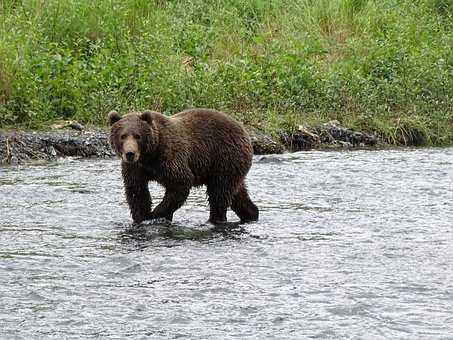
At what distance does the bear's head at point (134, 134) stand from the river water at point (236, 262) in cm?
67

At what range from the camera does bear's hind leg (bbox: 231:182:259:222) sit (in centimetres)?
948

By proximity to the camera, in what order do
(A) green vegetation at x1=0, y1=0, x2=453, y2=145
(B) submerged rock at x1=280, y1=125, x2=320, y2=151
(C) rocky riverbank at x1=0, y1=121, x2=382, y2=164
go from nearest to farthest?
1. (C) rocky riverbank at x1=0, y1=121, x2=382, y2=164
2. (A) green vegetation at x1=0, y1=0, x2=453, y2=145
3. (B) submerged rock at x1=280, y1=125, x2=320, y2=151

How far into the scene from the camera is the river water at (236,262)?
6.21 m

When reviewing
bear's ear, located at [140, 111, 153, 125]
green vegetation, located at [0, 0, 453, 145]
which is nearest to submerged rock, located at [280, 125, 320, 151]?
green vegetation, located at [0, 0, 453, 145]

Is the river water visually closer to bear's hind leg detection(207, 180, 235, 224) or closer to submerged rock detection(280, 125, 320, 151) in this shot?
bear's hind leg detection(207, 180, 235, 224)

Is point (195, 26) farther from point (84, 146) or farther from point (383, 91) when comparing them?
point (84, 146)

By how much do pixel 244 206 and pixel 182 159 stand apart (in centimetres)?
86

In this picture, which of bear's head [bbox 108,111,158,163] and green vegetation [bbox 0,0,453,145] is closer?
bear's head [bbox 108,111,158,163]

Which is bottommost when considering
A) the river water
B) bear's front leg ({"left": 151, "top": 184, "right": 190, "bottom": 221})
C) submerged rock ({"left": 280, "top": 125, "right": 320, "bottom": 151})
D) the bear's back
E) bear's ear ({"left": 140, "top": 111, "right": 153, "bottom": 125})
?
the river water

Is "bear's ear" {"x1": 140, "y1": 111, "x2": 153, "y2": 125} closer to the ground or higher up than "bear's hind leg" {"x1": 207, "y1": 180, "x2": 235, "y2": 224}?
higher up

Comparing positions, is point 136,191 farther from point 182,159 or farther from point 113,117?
point 113,117

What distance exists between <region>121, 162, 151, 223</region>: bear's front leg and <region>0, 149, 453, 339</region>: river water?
0.54ft

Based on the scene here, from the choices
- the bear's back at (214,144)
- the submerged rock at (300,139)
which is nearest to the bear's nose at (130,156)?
the bear's back at (214,144)

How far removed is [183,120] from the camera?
30.3 feet
